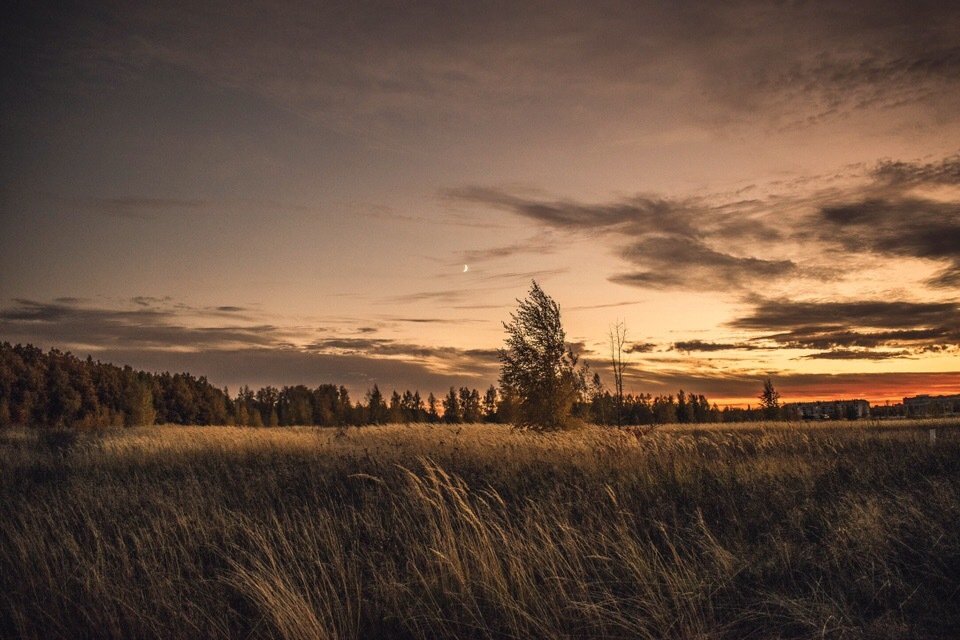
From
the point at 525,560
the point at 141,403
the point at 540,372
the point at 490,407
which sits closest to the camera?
the point at 525,560

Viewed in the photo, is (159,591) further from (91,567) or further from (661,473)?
(661,473)

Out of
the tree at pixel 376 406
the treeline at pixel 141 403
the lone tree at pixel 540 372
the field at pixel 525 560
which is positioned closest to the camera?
the field at pixel 525 560

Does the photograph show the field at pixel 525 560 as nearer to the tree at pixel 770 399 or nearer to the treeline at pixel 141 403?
the treeline at pixel 141 403

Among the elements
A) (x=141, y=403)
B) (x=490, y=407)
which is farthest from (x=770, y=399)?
(x=141, y=403)

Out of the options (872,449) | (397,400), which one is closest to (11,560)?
(872,449)

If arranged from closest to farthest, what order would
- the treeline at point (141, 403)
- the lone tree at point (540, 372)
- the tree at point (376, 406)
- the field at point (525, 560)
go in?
1. the field at point (525, 560)
2. the lone tree at point (540, 372)
3. the treeline at point (141, 403)
4. the tree at point (376, 406)

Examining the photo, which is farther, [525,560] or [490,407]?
[490,407]

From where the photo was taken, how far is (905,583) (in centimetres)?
415

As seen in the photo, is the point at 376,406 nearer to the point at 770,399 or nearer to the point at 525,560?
the point at 770,399

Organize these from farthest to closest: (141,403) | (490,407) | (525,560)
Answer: (490,407) < (141,403) < (525,560)

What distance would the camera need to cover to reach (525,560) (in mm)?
4672

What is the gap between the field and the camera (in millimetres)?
3803

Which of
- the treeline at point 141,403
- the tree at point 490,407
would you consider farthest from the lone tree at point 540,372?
the tree at point 490,407

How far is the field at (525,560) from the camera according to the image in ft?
12.5
